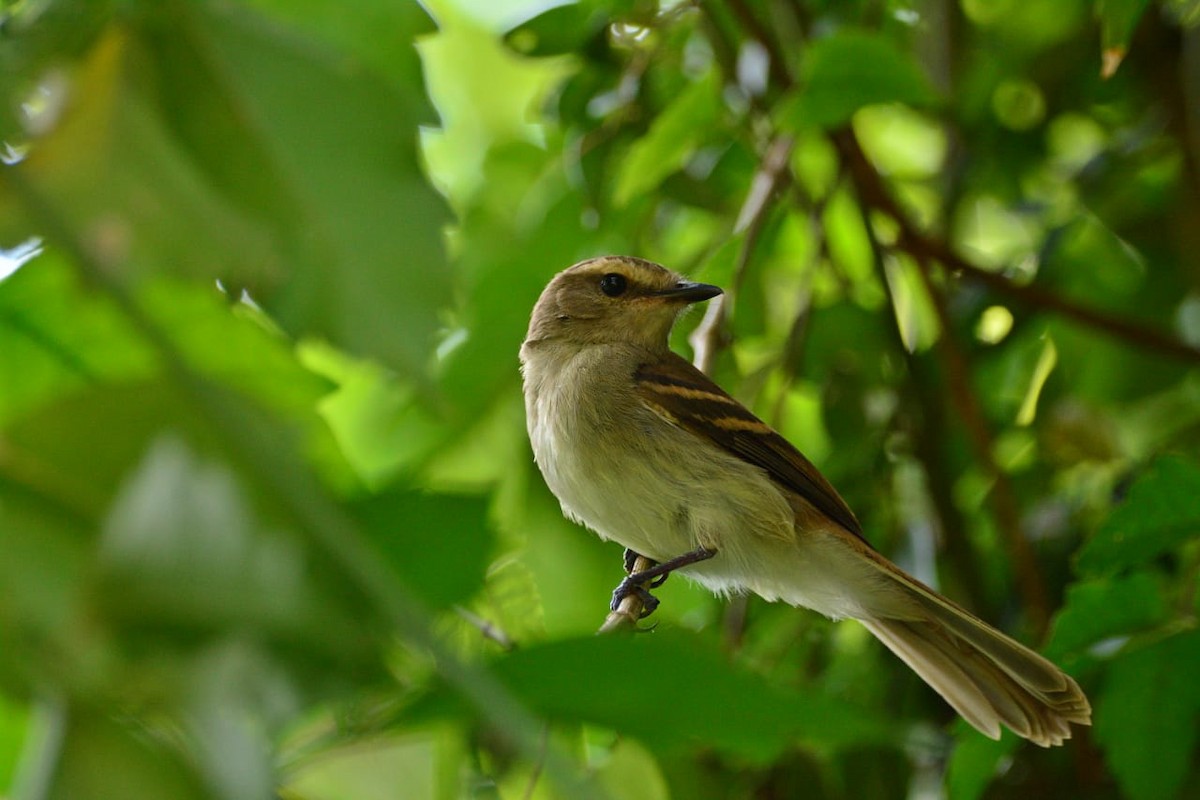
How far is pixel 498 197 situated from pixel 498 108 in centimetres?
96

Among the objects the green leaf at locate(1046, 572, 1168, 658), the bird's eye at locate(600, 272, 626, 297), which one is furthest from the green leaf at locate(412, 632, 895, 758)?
the bird's eye at locate(600, 272, 626, 297)

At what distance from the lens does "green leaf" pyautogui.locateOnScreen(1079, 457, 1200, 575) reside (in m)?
A: 1.93

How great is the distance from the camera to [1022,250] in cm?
441

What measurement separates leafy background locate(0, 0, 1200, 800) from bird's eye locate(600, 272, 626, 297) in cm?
24

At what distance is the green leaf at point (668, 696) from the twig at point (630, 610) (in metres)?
1.41

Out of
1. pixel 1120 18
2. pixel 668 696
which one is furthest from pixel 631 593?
pixel 668 696

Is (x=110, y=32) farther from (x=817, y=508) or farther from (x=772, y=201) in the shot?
(x=817, y=508)

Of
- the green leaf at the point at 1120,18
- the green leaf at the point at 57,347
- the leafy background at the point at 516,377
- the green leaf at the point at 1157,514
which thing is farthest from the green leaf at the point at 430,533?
the green leaf at the point at 1120,18

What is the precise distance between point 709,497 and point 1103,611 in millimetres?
1423

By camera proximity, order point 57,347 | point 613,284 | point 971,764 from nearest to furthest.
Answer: point 57,347, point 971,764, point 613,284

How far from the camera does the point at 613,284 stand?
3939 mm

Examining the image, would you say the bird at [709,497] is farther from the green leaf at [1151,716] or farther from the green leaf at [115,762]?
the green leaf at [115,762]

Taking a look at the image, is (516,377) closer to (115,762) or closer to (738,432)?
(738,432)

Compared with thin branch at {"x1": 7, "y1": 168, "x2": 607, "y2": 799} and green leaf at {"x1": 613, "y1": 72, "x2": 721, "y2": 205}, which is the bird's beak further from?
thin branch at {"x1": 7, "y1": 168, "x2": 607, "y2": 799}
